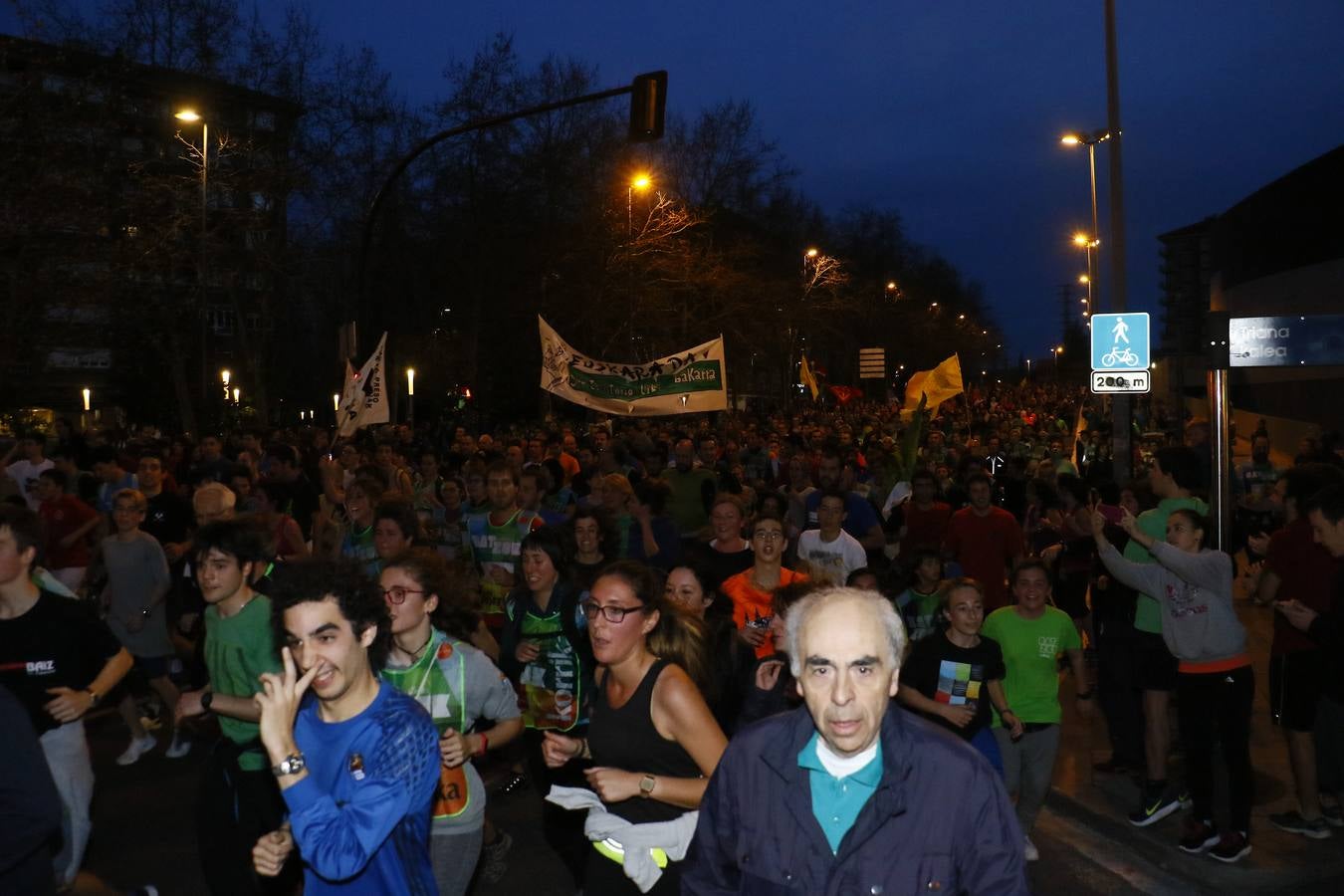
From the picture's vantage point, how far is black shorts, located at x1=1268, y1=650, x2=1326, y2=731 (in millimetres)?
6633

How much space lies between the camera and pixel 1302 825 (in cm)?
686

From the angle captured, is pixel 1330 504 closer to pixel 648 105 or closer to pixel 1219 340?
pixel 1219 340

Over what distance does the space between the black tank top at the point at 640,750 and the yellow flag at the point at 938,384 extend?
18.1 m

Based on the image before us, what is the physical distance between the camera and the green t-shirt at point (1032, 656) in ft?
21.9

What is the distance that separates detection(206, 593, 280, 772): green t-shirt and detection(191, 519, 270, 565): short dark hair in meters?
0.19

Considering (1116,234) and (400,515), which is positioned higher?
(1116,234)

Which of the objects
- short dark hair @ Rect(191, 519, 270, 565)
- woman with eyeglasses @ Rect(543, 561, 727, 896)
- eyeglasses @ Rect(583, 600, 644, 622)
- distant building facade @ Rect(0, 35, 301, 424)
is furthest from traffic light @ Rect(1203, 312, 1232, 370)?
distant building facade @ Rect(0, 35, 301, 424)

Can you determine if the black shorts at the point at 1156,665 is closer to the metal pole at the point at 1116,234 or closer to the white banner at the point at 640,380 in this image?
the metal pole at the point at 1116,234

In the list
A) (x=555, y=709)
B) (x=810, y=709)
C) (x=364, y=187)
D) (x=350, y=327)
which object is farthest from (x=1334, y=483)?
(x=364, y=187)

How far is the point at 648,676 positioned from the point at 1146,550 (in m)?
4.30

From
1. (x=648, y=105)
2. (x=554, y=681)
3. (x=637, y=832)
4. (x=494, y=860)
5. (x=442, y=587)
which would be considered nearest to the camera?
(x=637, y=832)

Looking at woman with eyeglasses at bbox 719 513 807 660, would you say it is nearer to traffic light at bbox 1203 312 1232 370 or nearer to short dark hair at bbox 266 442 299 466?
traffic light at bbox 1203 312 1232 370

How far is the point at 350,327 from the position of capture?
15406 millimetres

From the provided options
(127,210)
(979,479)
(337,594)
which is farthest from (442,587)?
(127,210)
